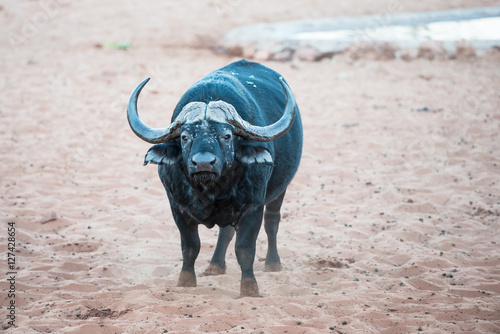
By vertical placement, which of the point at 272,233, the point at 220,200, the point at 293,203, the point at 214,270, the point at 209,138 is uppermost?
the point at 209,138

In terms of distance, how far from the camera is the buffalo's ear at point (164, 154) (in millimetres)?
4445

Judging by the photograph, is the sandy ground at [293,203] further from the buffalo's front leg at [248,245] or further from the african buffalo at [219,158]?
the african buffalo at [219,158]

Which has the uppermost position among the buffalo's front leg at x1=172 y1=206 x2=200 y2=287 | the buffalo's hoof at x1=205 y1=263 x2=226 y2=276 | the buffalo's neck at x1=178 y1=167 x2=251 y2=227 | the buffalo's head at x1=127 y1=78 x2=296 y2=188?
the buffalo's head at x1=127 y1=78 x2=296 y2=188

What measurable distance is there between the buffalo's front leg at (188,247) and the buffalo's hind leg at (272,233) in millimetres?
974

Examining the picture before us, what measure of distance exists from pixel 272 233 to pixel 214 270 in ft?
2.47

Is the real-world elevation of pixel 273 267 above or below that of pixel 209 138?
below

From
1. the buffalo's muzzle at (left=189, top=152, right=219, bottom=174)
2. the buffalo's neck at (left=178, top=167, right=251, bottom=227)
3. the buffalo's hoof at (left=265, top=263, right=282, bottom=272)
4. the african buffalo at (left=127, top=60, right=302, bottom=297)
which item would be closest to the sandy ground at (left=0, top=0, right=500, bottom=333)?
the buffalo's hoof at (left=265, top=263, right=282, bottom=272)

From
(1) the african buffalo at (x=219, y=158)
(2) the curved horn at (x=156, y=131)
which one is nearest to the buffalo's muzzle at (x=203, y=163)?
(1) the african buffalo at (x=219, y=158)

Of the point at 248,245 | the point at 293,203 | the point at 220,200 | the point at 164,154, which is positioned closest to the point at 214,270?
the point at 248,245

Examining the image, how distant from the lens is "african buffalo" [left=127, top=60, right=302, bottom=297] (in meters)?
4.29

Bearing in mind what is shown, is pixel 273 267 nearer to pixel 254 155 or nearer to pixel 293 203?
pixel 254 155

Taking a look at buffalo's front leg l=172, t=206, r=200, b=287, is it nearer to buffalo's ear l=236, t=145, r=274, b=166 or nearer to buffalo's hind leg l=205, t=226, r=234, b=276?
buffalo's hind leg l=205, t=226, r=234, b=276

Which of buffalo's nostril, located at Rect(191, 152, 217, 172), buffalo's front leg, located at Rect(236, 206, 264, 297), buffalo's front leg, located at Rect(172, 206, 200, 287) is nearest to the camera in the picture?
buffalo's nostril, located at Rect(191, 152, 217, 172)

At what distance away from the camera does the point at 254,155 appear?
4.45 m
